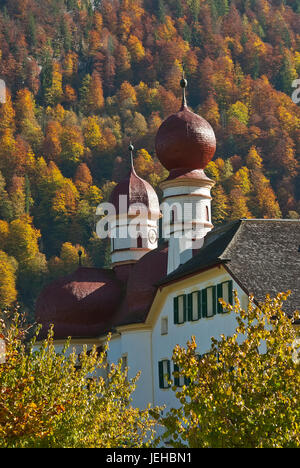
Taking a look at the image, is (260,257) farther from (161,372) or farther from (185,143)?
(185,143)

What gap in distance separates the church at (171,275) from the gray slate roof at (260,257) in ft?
0.12

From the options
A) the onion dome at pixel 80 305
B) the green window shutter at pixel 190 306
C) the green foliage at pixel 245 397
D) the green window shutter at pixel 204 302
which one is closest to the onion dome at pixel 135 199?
the onion dome at pixel 80 305

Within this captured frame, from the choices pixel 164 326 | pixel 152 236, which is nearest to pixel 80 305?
pixel 152 236

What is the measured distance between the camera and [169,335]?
4309 cm

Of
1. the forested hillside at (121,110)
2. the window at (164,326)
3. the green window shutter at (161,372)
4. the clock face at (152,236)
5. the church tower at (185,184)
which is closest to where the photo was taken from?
the window at (164,326)

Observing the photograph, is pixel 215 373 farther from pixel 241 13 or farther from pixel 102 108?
pixel 241 13

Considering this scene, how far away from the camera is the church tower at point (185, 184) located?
48697mm

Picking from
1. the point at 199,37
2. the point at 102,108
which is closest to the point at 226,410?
the point at 102,108

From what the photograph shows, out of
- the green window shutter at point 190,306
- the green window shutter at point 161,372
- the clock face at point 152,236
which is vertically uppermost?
the clock face at point 152,236

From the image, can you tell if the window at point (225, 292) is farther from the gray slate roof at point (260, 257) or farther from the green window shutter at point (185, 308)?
the green window shutter at point (185, 308)

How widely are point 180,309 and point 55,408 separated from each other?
808 inches

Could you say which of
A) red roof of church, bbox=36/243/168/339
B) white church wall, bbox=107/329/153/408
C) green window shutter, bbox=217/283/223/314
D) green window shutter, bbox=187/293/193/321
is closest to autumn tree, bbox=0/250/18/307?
red roof of church, bbox=36/243/168/339

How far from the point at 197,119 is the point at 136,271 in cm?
819

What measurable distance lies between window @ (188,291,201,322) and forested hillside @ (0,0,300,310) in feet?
243
